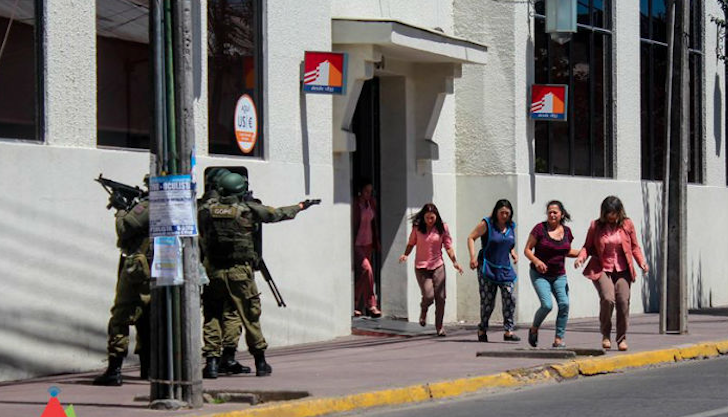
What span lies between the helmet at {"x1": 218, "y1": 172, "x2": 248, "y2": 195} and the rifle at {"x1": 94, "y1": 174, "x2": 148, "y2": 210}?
737 mm

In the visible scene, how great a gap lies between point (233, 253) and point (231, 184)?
611 mm

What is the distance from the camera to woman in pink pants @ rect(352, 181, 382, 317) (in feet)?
62.7

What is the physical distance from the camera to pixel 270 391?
1080cm

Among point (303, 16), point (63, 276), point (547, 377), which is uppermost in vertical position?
point (303, 16)

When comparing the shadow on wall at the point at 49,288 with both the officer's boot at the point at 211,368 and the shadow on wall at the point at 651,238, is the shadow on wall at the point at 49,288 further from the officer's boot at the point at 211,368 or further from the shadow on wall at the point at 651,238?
the shadow on wall at the point at 651,238

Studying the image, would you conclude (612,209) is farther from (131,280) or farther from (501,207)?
(131,280)

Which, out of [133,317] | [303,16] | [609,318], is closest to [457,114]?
[303,16]

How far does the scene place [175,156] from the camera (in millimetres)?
10000

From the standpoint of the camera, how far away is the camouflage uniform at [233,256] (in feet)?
39.7

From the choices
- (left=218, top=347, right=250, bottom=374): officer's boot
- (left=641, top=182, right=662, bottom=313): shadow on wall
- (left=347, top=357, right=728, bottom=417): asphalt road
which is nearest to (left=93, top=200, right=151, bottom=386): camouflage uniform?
(left=218, top=347, right=250, bottom=374): officer's boot

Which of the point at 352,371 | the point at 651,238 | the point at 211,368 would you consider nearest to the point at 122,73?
the point at 211,368

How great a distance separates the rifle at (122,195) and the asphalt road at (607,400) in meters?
2.73

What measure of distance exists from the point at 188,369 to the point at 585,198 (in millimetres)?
13699

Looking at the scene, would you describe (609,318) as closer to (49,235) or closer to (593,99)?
(49,235)
